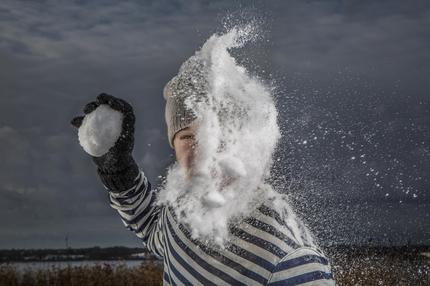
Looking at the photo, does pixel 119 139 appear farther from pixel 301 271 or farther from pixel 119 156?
pixel 301 271

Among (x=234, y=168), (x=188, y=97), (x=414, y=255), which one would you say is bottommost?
(x=414, y=255)

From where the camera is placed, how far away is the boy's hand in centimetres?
272

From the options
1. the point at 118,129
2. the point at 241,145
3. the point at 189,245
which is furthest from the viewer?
the point at 118,129

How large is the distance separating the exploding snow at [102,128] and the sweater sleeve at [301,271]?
3.66 feet

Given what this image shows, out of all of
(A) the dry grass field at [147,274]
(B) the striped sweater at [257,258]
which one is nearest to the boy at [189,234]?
(B) the striped sweater at [257,258]

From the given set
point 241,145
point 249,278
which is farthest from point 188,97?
point 249,278

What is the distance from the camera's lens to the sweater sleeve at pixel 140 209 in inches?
116

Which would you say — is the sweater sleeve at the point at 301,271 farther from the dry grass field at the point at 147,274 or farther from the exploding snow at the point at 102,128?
the dry grass field at the point at 147,274

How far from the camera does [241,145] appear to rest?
7.03ft

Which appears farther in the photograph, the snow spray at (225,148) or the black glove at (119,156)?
the black glove at (119,156)

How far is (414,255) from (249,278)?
5207 mm

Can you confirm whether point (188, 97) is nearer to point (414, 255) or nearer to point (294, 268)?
point (294, 268)

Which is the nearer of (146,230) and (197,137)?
(197,137)

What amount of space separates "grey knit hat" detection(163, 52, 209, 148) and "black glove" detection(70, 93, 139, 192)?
29 centimetres
